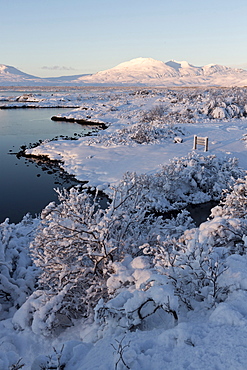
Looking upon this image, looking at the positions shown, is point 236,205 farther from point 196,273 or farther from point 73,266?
point 73,266

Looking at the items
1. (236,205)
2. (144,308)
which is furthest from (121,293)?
(236,205)

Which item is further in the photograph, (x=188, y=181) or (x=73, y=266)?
(x=188, y=181)

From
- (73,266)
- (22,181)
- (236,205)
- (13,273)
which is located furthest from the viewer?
(22,181)

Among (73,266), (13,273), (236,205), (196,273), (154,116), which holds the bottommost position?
(13,273)

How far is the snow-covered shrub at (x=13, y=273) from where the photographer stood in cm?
695

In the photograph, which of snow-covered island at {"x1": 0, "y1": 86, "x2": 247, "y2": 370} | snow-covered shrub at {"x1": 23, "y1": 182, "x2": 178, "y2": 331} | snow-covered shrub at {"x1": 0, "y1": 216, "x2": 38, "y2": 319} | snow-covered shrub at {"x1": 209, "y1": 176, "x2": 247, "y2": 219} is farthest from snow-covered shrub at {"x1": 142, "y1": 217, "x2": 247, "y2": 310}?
snow-covered shrub at {"x1": 209, "y1": 176, "x2": 247, "y2": 219}

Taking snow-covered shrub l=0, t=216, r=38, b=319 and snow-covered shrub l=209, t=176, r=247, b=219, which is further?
A: snow-covered shrub l=209, t=176, r=247, b=219

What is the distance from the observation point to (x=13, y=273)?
7.96 meters

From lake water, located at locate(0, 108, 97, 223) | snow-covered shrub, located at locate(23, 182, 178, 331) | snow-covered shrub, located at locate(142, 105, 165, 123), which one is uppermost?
snow-covered shrub, located at locate(142, 105, 165, 123)

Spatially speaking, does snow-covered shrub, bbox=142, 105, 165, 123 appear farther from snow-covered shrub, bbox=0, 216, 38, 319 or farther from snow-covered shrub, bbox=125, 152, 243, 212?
snow-covered shrub, bbox=0, 216, 38, 319

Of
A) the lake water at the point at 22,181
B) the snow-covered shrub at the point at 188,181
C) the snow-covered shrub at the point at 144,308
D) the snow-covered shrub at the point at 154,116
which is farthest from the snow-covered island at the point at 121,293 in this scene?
the snow-covered shrub at the point at 154,116

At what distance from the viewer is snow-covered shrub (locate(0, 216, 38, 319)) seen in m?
6.95

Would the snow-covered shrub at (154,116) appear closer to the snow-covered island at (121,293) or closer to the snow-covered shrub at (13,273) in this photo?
the snow-covered island at (121,293)

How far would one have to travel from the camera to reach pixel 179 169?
54.5 ft
